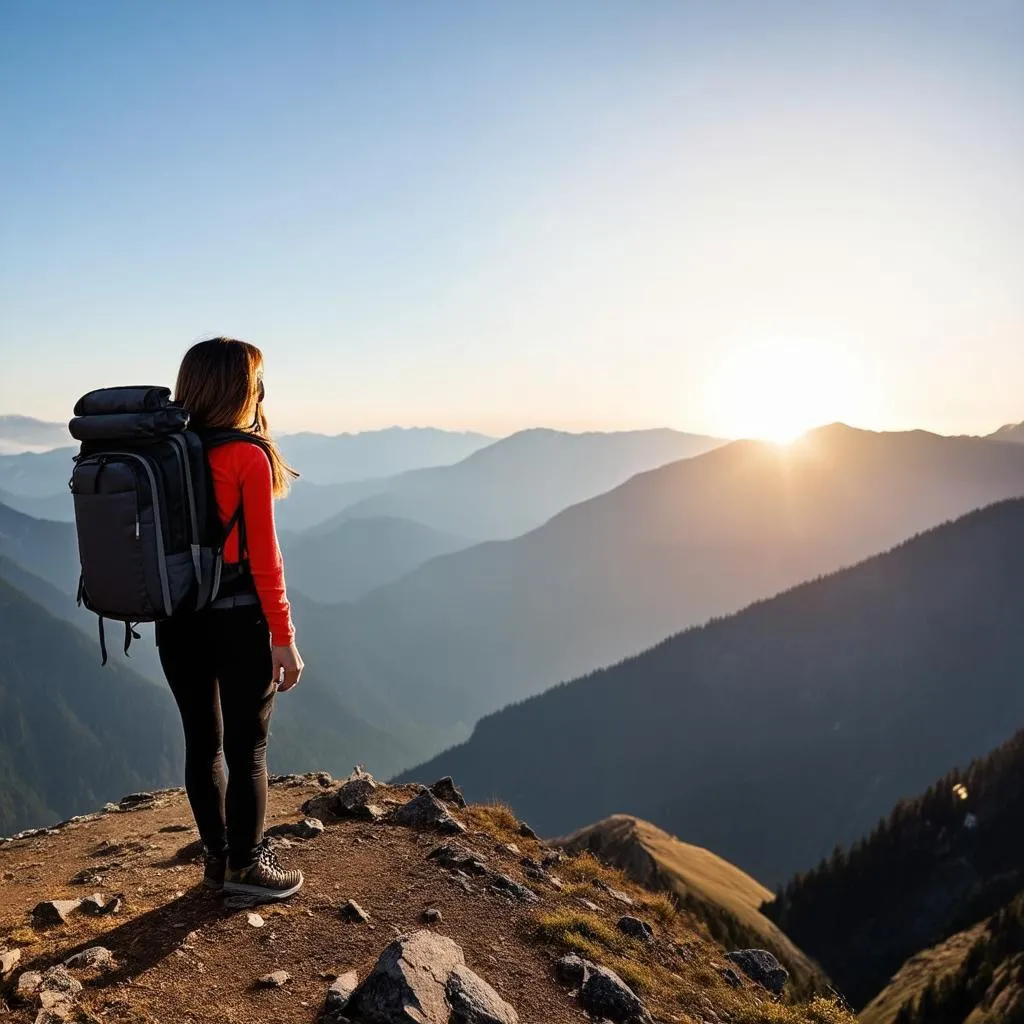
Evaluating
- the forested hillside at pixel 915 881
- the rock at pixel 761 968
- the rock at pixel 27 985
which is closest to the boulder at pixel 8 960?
the rock at pixel 27 985

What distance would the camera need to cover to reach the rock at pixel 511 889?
8.71 metres

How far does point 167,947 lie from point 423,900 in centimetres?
281

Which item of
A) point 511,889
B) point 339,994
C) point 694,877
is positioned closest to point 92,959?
point 339,994

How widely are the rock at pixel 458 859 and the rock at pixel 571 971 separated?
1.93m

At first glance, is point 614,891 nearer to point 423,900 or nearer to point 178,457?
point 423,900

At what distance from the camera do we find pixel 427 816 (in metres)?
10.7

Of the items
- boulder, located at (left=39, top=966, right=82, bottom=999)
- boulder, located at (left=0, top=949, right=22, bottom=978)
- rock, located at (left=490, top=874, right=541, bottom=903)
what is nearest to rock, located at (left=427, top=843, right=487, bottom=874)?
rock, located at (left=490, top=874, right=541, bottom=903)

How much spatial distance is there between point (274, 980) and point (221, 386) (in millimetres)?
5021

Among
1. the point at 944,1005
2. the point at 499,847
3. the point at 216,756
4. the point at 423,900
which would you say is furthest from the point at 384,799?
the point at 944,1005

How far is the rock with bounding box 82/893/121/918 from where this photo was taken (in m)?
7.26

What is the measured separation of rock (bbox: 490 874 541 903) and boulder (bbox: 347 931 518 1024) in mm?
2367

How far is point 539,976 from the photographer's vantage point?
711 cm

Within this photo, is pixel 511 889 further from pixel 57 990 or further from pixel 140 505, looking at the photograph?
pixel 140 505

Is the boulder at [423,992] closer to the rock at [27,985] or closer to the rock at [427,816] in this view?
the rock at [27,985]
